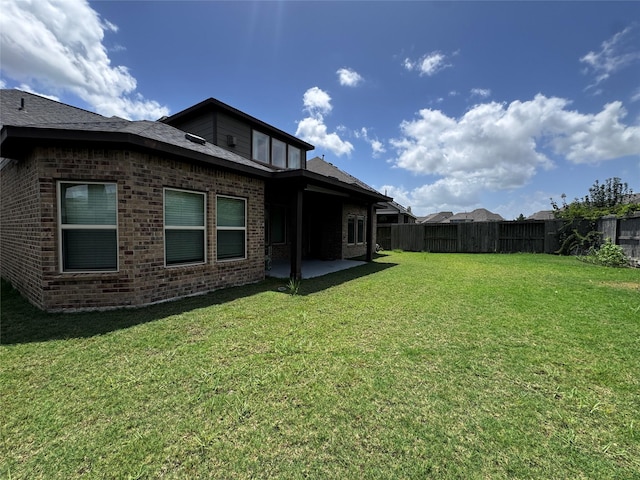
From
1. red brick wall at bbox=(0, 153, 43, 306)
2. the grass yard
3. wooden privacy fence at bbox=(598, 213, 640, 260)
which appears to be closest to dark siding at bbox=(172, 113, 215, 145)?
red brick wall at bbox=(0, 153, 43, 306)

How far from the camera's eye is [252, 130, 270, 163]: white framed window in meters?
11.0

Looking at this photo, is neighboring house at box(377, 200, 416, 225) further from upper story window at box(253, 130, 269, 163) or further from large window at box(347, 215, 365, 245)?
upper story window at box(253, 130, 269, 163)

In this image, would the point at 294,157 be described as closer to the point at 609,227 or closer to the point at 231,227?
the point at 231,227

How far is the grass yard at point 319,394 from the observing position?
6.03 feet

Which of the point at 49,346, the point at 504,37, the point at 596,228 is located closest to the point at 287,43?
the point at 504,37

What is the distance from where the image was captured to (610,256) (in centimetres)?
1091

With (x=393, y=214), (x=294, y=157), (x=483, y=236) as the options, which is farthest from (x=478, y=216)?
(x=294, y=157)

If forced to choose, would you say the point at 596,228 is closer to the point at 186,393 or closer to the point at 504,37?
the point at 504,37

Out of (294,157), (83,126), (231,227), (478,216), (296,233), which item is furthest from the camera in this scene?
(478,216)

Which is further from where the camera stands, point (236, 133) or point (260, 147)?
point (260, 147)

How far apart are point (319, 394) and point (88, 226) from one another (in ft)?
16.5

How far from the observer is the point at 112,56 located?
9.22m

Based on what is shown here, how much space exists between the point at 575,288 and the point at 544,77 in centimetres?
991

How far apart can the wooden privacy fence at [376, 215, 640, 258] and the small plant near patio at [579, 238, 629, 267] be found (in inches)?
15.1
